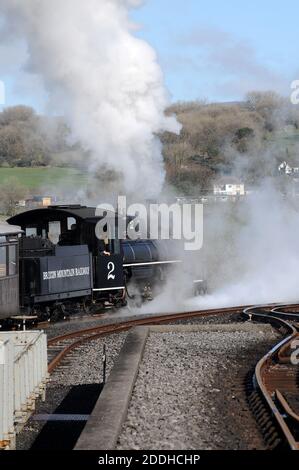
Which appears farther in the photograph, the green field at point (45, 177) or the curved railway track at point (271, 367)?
the green field at point (45, 177)

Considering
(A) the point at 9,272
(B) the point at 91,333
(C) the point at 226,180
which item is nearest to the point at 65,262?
(A) the point at 9,272

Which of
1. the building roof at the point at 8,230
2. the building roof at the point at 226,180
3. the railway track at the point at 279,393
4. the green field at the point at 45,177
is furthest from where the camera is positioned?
the green field at the point at 45,177

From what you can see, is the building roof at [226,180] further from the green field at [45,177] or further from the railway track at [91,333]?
the railway track at [91,333]

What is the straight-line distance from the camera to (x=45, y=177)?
49.9 metres

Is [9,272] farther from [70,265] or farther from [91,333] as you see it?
[70,265]

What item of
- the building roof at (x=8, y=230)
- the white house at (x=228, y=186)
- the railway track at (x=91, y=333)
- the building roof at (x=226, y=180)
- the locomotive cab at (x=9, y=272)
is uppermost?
the building roof at (x=226, y=180)

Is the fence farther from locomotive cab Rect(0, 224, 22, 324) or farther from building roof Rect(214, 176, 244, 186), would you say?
building roof Rect(214, 176, 244, 186)

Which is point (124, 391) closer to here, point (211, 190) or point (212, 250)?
point (212, 250)

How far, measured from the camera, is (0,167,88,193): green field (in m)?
42.7

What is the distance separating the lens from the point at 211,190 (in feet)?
129

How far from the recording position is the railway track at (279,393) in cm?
738

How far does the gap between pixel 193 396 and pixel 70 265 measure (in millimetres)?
10250

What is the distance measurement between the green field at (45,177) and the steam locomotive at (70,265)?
1725cm

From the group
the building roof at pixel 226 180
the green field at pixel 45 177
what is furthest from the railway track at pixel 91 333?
the green field at pixel 45 177
